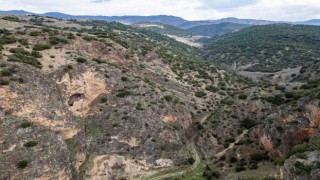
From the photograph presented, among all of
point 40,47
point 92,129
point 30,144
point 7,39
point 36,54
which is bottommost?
point 92,129

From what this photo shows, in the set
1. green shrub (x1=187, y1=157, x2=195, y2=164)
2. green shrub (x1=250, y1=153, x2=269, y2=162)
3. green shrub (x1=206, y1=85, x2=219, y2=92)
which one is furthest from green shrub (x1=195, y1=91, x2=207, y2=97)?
green shrub (x1=250, y1=153, x2=269, y2=162)

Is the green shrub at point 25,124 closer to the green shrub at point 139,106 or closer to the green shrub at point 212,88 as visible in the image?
the green shrub at point 139,106

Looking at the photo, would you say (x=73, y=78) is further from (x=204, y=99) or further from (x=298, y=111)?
(x=298, y=111)

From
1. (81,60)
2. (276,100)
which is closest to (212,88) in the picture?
(276,100)

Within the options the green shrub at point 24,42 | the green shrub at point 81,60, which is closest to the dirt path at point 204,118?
the green shrub at point 81,60

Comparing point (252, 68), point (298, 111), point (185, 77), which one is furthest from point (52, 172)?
point (252, 68)

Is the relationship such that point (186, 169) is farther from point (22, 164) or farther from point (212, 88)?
point (212, 88)

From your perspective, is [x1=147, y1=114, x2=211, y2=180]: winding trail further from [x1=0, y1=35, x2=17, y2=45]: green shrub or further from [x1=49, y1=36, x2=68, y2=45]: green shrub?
[x1=0, y1=35, x2=17, y2=45]: green shrub
